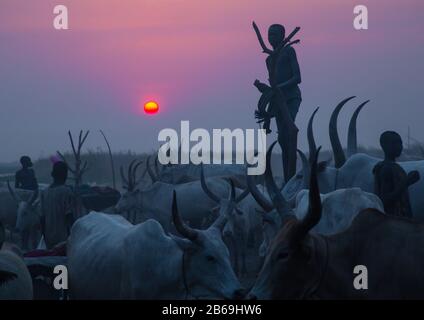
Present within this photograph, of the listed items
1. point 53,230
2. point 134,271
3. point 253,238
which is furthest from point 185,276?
point 253,238

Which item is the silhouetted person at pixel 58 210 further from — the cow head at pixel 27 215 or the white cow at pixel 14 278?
the cow head at pixel 27 215

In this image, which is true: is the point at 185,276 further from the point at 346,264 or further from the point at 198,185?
the point at 198,185

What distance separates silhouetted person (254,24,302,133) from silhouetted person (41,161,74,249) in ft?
7.03

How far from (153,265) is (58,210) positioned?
7.16 ft

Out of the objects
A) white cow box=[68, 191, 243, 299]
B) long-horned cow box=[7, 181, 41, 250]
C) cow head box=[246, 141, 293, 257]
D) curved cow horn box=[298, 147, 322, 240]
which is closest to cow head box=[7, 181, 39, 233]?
long-horned cow box=[7, 181, 41, 250]

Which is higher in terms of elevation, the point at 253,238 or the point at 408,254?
the point at 408,254

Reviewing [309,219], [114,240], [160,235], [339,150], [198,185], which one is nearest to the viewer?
[309,219]

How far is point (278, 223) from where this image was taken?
7090 mm

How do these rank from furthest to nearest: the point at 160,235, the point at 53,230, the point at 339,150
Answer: the point at 339,150
the point at 53,230
the point at 160,235

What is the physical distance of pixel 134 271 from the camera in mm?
7129

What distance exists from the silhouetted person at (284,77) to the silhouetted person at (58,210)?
2144 mm

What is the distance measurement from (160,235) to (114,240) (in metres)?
Answer: 0.70

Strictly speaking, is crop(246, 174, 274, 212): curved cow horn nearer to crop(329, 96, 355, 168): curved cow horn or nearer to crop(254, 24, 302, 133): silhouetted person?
crop(254, 24, 302, 133): silhouetted person
